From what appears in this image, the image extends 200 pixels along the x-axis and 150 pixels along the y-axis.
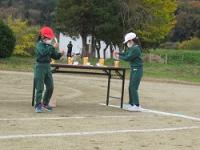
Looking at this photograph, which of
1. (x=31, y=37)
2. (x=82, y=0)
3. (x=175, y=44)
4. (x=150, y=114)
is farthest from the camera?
(x=175, y=44)

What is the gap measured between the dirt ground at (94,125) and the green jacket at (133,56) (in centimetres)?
121

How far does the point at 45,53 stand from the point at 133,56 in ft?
7.41

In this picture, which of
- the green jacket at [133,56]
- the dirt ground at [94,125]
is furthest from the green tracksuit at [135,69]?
the dirt ground at [94,125]

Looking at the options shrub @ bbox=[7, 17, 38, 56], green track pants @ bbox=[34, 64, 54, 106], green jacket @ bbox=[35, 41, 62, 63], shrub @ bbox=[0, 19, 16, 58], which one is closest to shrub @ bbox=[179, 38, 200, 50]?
shrub @ bbox=[7, 17, 38, 56]

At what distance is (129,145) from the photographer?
880cm

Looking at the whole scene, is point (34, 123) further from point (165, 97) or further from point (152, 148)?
point (165, 97)

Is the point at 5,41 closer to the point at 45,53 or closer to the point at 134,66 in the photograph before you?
the point at 134,66

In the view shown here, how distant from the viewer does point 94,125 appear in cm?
1068

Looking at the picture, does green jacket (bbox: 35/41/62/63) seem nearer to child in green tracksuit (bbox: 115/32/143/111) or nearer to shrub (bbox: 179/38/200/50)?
child in green tracksuit (bbox: 115/32/143/111)

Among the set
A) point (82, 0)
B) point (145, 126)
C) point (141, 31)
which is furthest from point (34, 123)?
point (141, 31)

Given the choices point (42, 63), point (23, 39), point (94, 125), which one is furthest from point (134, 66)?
point (23, 39)

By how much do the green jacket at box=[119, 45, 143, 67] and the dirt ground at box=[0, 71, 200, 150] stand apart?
1206mm

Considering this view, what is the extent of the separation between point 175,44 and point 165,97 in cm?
8853

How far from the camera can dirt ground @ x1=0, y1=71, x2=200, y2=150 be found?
8750 millimetres
